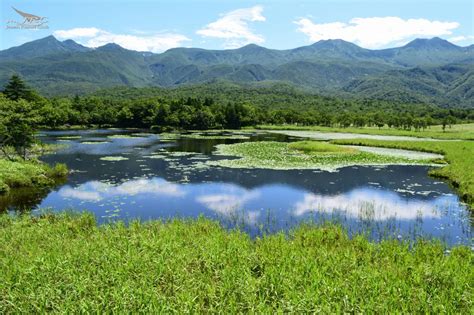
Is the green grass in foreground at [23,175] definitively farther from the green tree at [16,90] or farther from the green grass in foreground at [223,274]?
the green tree at [16,90]

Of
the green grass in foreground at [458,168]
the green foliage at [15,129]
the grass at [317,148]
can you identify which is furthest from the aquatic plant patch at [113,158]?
the green grass in foreground at [458,168]

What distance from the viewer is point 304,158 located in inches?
2206

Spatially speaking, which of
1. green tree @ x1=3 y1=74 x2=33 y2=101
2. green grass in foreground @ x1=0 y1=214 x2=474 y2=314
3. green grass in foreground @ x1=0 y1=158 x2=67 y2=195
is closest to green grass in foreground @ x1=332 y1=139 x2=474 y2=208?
→ green grass in foreground @ x1=0 y1=214 x2=474 y2=314

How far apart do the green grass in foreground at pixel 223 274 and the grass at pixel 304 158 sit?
103ft

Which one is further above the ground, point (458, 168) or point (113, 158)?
point (113, 158)

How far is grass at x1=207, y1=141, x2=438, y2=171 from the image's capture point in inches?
1989

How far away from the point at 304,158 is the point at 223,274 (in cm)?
4357

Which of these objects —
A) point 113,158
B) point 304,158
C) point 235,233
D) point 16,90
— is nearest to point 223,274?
point 235,233

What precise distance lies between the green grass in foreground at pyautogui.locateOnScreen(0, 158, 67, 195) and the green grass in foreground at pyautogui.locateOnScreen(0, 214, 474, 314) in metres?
19.2

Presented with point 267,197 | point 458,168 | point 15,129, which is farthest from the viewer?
point 15,129

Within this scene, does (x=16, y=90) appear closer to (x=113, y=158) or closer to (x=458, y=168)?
(x=113, y=158)

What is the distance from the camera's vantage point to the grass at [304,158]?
5052cm

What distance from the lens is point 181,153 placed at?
6319cm

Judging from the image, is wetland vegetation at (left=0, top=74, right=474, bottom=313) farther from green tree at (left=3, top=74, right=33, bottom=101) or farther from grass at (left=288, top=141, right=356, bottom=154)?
green tree at (left=3, top=74, right=33, bottom=101)
